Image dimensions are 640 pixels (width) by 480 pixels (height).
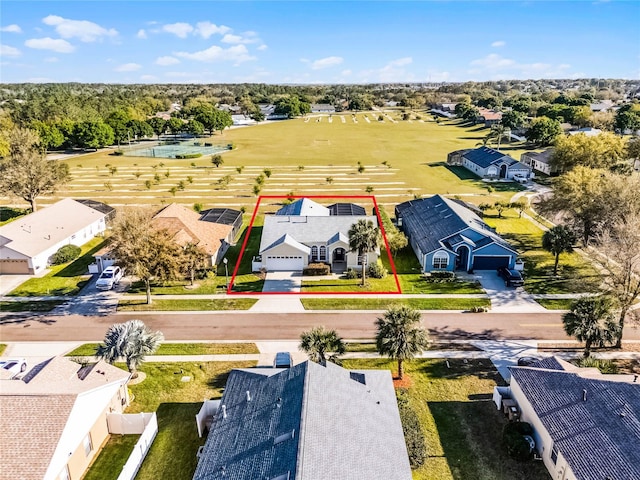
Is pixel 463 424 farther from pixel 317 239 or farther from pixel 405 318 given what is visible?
pixel 317 239

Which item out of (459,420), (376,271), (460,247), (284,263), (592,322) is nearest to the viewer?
(459,420)

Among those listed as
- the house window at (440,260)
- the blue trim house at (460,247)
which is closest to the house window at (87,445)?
the blue trim house at (460,247)

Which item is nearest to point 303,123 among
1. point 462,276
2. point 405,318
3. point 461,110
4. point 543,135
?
point 461,110

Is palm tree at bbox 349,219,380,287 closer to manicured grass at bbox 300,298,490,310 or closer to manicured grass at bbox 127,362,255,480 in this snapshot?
manicured grass at bbox 300,298,490,310

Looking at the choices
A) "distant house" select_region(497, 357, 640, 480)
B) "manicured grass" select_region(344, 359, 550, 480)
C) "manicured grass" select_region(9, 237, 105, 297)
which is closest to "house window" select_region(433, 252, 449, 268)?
"manicured grass" select_region(344, 359, 550, 480)

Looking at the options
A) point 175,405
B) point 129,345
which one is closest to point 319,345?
point 175,405

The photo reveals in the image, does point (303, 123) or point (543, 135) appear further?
point (303, 123)

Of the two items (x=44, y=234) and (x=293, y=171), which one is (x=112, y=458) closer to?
(x=44, y=234)
